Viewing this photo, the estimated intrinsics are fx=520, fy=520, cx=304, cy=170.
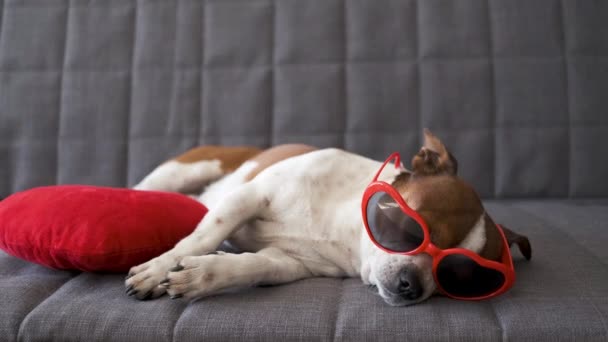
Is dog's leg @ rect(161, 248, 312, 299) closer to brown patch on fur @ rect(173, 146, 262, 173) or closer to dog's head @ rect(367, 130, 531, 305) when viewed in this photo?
dog's head @ rect(367, 130, 531, 305)

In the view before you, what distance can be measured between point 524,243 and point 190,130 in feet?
5.74

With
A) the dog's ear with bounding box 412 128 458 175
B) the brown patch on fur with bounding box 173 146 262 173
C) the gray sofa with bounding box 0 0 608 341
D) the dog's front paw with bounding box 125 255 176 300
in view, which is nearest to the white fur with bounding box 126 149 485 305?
the dog's front paw with bounding box 125 255 176 300

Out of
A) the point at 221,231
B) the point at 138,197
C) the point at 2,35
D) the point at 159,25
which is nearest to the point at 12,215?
the point at 138,197

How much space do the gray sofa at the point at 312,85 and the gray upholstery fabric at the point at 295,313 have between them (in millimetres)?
1239

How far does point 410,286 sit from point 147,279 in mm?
692

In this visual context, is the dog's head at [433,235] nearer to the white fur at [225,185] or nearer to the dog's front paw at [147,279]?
the dog's front paw at [147,279]

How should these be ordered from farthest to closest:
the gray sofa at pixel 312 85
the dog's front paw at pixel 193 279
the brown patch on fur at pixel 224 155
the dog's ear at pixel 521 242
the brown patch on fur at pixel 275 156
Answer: the gray sofa at pixel 312 85, the brown patch on fur at pixel 224 155, the brown patch on fur at pixel 275 156, the dog's ear at pixel 521 242, the dog's front paw at pixel 193 279

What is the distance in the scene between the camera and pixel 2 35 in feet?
9.14

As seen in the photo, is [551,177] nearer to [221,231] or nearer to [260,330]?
[221,231]

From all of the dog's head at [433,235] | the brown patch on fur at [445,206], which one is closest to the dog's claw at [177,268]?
the dog's head at [433,235]

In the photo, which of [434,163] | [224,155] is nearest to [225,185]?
[224,155]

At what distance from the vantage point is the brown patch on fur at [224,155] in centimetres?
242

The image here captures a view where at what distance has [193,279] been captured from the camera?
1.35 metres

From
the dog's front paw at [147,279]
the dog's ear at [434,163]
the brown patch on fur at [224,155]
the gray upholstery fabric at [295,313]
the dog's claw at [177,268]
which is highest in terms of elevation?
the dog's ear at [434,163]
